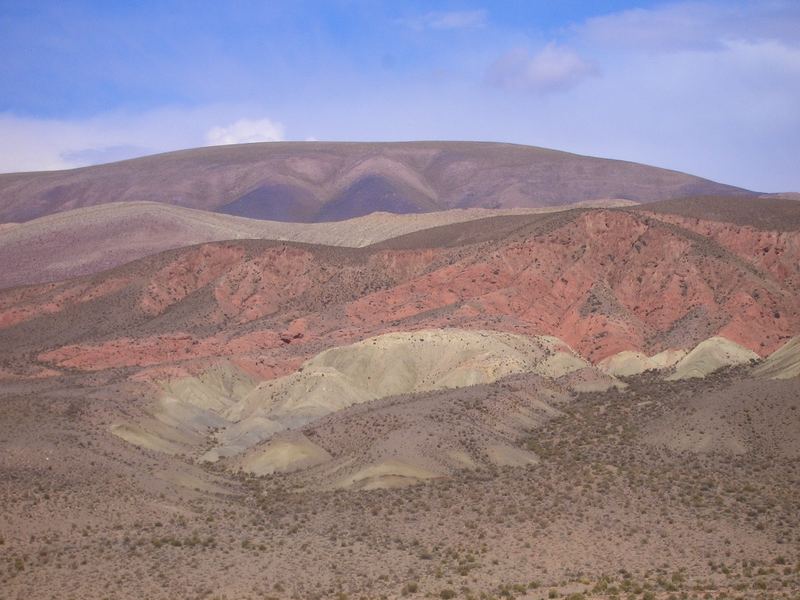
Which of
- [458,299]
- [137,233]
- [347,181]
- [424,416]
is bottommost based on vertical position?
[424,416]

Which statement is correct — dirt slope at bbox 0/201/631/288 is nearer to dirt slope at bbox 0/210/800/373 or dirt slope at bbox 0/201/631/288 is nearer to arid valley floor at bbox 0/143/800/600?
arid valley floor at bbox 0/143/800/600

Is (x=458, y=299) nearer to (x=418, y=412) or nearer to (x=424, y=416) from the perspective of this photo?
(x=418, y=412)

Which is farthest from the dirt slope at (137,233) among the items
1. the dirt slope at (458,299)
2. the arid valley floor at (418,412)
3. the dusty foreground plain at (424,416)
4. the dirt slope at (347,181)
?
the dirt slope at (458,299)

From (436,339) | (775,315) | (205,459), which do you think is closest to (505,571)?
(205,459)

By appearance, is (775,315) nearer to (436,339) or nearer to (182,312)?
(436,339)

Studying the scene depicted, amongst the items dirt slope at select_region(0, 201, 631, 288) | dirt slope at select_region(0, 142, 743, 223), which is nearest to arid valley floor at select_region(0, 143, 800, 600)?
dirt slope at select_region(0, 201, 631, 288)

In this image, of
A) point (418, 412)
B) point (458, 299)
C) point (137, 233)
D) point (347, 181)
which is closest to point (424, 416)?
point (418, 412)
